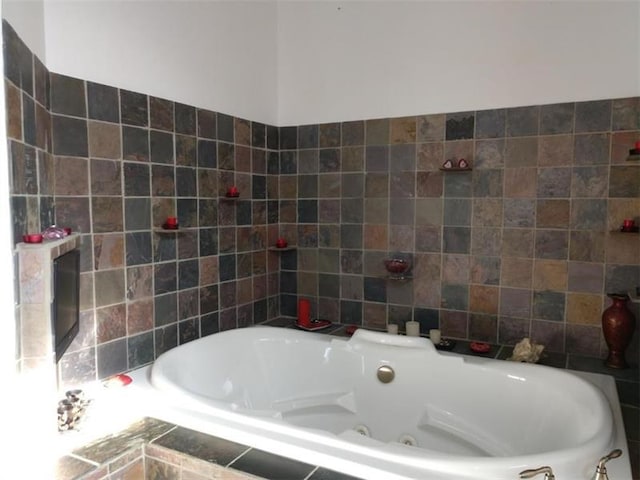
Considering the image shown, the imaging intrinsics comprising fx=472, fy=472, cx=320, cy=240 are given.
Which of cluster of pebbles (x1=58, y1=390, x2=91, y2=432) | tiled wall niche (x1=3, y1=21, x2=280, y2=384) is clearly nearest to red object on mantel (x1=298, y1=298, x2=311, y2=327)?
tiled wall niche (x1=3, y1=21, x2=280, y2=384)

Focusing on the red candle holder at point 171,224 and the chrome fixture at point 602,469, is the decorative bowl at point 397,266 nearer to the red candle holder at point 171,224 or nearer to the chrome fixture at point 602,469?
the red candle holder at point 171,224

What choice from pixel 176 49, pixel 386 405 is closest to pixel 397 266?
pixel 386 405

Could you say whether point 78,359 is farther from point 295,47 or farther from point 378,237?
point 295,47

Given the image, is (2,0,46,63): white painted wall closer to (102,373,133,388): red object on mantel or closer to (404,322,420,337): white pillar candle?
(102,373,133,388): red object on mantel

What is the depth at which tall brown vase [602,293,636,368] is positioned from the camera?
203cm

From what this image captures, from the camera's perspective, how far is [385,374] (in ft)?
7.20

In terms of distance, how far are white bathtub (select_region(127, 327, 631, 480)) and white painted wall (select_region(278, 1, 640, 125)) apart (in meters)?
1.27

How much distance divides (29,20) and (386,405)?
206 cm

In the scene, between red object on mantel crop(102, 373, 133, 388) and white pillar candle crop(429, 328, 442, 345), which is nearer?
red object on mantel crop(102, 373, 133, 388)

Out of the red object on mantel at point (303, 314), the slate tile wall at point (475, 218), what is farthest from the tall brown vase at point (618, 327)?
the red object on mantel at point (303, 314)

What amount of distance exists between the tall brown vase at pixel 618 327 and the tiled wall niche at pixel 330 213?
124 mm

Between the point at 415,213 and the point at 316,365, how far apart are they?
960 mm

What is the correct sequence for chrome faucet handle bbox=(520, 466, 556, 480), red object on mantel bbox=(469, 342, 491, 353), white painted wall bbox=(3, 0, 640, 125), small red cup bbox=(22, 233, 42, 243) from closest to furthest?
chrome faucet handle bbox=(520, 466, 556, 480), small red cup bbox=(22, 233, 42, 243), white painted wall bbox=(3, 0, 640, 125), red object on mantel bbox=(469, 342, 491, 353)

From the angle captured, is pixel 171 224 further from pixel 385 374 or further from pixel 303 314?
pixel 385 374
